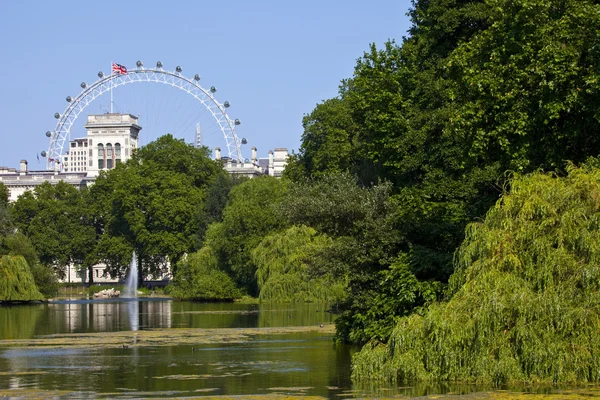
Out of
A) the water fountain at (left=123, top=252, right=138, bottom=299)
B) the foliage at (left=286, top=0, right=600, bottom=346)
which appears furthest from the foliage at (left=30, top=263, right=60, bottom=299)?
the foliage at (left=286, top=0, right=600, bottom=346)

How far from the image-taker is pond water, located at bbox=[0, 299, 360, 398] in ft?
88.0

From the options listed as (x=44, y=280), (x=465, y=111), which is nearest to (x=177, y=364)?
(x=465, y=111)

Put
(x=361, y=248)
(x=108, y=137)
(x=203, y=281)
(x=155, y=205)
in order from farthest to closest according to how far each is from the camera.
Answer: (x=108, y=137) < (x=155, y=205) < (x=203, y=281) < (x=361, y=248)

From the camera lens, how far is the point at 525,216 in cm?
2606

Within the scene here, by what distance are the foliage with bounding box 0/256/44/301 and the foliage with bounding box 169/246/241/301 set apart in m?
12.7

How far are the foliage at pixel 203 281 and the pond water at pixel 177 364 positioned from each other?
1208 inches

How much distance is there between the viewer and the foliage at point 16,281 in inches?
3039

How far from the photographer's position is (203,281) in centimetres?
8469

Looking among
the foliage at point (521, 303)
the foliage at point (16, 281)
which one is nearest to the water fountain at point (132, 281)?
the foliage at point (16, 281)

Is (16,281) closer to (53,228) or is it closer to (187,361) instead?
(187,361)

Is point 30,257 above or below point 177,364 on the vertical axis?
above

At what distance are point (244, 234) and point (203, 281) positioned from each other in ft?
16.6

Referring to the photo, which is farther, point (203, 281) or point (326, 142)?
point (203, 281)

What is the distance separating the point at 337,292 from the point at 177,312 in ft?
40.8
